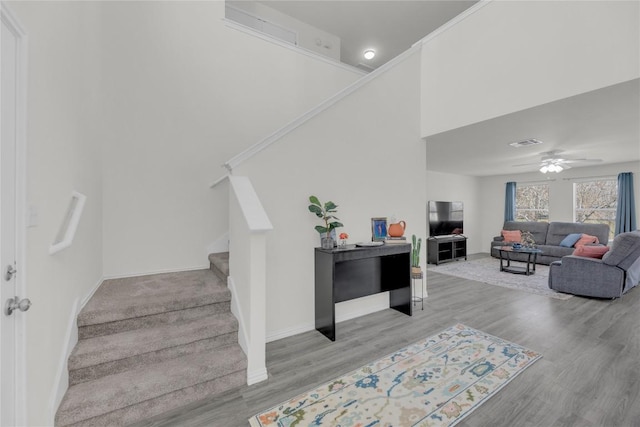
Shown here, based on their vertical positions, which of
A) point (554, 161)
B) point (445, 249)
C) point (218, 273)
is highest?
point (554, 161)

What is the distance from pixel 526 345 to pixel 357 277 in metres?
1.73

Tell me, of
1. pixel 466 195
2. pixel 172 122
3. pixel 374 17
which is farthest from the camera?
pixel 466 195

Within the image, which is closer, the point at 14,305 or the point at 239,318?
the point at 14,305

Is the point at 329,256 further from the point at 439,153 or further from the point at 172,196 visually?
the point at 439,153

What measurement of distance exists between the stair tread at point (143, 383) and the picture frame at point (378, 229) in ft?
6.41

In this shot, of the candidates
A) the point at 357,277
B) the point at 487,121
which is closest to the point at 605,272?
the point at 487,121

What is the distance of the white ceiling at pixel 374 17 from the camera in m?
4.57

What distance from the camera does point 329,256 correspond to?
2.65 metres

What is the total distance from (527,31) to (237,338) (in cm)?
404

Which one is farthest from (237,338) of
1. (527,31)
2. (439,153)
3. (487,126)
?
(439,153)

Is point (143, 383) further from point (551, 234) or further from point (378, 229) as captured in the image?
point (551, 234)

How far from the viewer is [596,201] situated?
6.64 meters

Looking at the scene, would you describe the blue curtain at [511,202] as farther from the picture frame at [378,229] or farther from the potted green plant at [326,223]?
the potted green plant at [326,223]

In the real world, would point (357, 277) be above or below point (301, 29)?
below
